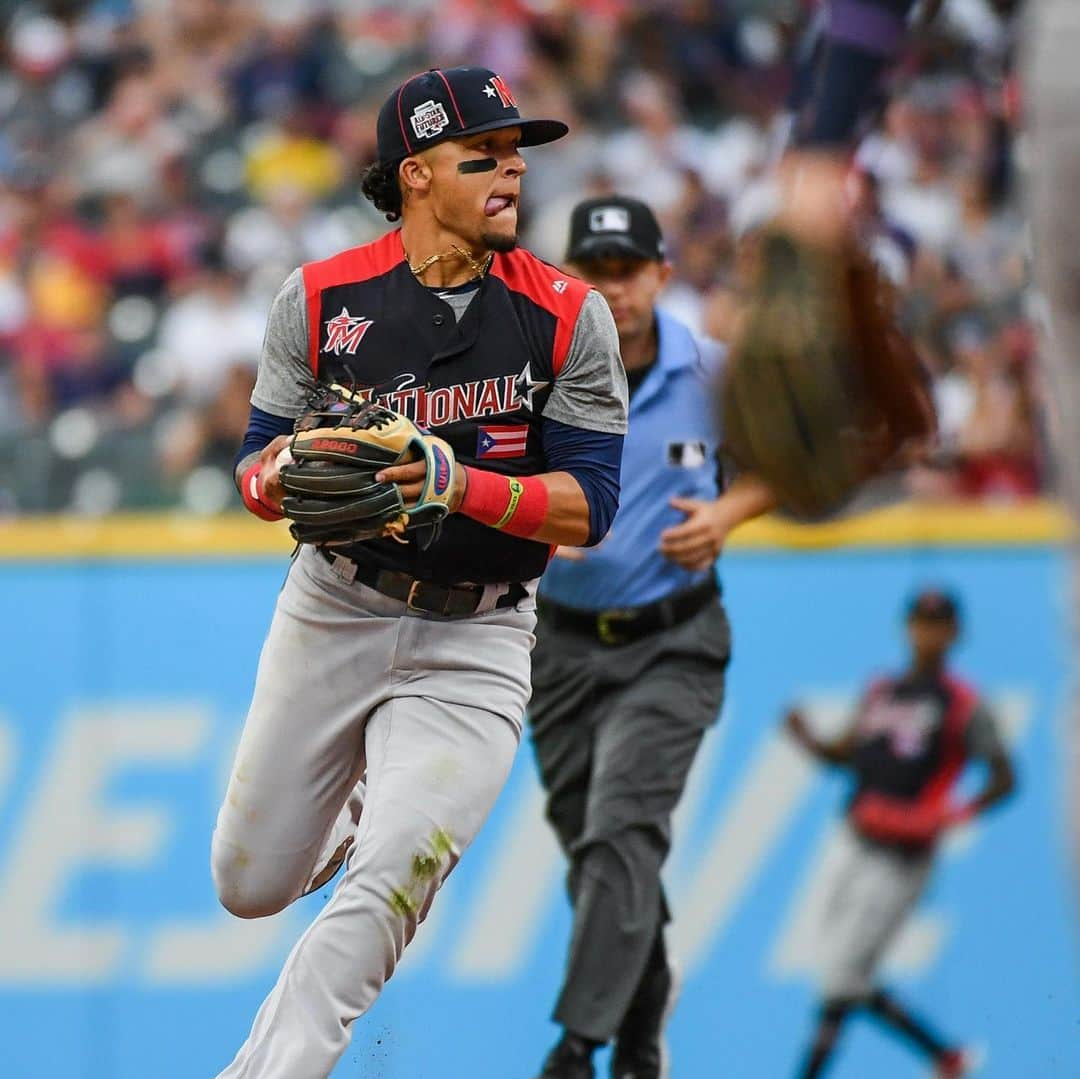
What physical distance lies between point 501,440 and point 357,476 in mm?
507

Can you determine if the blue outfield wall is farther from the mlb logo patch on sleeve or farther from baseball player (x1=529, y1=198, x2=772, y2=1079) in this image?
the mlb logo patch on sleeve

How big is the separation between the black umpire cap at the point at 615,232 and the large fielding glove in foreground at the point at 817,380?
309 centimetres

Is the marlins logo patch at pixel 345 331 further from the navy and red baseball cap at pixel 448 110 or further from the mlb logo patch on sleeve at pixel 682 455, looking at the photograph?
the mlb logo patch on sleeve at pixel 682 455

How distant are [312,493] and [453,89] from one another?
102 cm

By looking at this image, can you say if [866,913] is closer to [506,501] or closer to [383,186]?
[506,501]

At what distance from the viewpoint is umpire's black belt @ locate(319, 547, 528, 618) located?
14.4ft

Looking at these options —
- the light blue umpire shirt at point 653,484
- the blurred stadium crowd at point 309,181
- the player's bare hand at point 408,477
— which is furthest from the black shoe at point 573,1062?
the blurred stadium crowd at point 309,181

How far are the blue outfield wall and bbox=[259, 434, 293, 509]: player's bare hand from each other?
11.9 feet

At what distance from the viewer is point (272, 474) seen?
13.9ft

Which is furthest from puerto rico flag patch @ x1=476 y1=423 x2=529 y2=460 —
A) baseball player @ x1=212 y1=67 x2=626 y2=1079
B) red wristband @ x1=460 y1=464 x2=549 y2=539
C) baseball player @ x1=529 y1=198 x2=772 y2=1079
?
baseball player @ x1=529 y1=198 x2=772 y2=1079

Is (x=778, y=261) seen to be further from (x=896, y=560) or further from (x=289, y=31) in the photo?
(x=289, y=31)

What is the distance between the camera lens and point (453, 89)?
172 inches

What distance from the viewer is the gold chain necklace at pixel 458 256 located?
441 centimetres

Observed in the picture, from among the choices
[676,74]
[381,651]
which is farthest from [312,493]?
[676,74]
